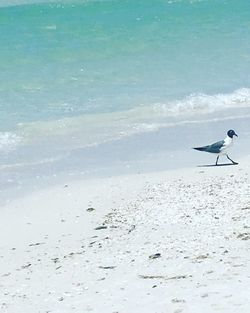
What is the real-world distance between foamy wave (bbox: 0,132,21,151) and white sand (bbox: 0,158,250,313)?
2255 mm

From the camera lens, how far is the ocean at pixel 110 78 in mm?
15484

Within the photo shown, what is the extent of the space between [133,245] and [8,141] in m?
5.63

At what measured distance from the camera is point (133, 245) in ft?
35.0

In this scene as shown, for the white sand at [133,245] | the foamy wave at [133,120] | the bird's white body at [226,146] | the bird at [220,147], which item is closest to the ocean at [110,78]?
the foamy wave at [133,120]

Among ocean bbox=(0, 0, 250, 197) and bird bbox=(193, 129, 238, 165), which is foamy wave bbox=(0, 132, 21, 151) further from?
bird bbox=(193, 129, 238, 165)

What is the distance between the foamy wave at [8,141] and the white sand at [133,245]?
2255 millimetres

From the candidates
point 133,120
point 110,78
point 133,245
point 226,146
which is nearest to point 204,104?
point 133,120

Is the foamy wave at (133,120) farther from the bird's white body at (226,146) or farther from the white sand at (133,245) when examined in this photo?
the white sand at (133,245)

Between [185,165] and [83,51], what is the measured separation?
30.2ft

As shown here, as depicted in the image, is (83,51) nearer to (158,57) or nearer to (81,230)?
(158,57)

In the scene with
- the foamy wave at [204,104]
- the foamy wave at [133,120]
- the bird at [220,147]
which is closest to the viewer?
the bird at [220,147]

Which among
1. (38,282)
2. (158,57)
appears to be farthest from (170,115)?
(38,282)

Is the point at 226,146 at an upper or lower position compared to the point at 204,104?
lower

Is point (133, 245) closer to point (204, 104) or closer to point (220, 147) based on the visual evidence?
point (220, 147)
